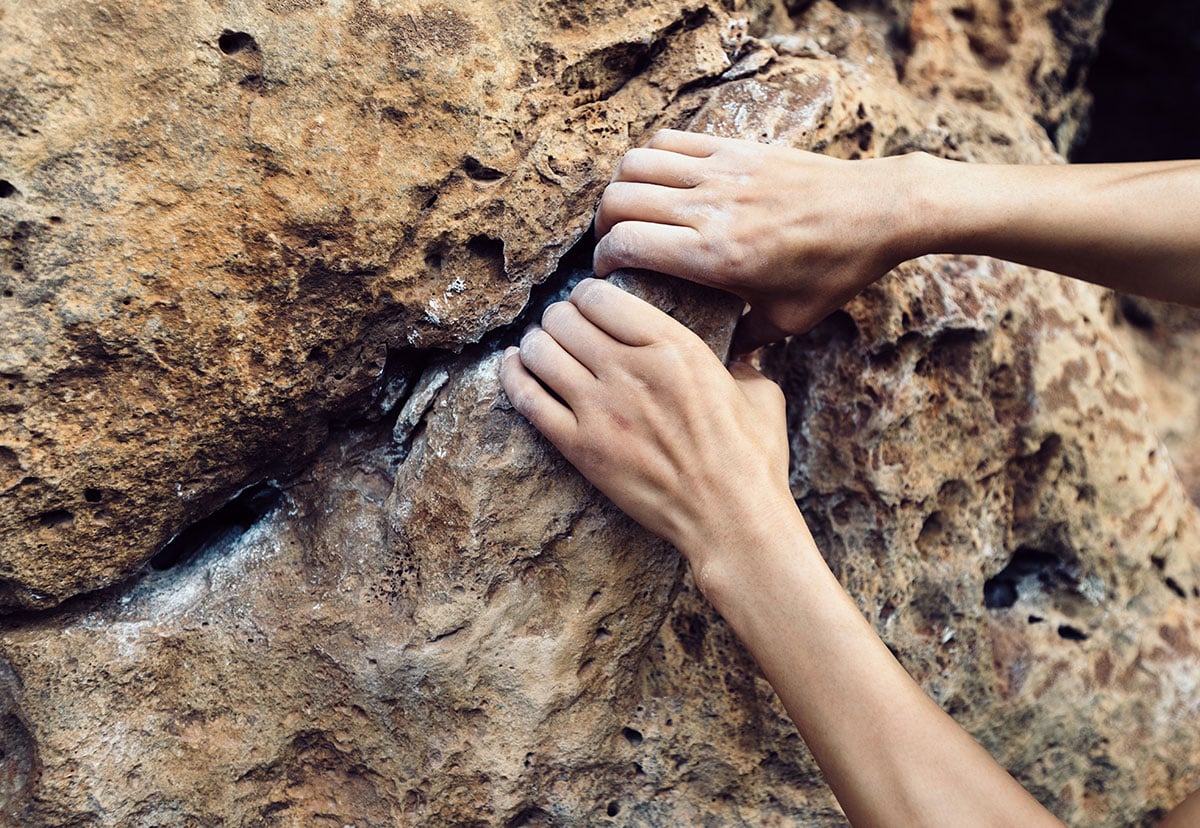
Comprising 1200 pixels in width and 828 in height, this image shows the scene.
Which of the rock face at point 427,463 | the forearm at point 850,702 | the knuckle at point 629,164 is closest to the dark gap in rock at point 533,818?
the rock face at point 427,463

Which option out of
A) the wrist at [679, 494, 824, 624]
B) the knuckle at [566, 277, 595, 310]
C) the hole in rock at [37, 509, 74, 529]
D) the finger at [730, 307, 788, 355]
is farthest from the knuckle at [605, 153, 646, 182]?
the hole in rock at [37, 509, 74, 529]

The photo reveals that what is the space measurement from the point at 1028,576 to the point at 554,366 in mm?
968

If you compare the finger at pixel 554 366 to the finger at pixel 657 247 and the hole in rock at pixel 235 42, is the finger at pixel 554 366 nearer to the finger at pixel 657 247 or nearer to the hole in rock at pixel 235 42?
the finger at pixel 657 247

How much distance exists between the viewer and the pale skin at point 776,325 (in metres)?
1.01

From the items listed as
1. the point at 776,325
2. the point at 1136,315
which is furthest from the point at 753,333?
the point at 1136,315

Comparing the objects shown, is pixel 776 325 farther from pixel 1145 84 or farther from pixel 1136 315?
pixel 1145 84

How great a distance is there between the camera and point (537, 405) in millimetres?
1115

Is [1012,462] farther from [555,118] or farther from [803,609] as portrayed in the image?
[555,118]

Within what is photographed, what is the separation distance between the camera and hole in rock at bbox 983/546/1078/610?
4.95 ft

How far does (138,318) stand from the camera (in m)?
1.06

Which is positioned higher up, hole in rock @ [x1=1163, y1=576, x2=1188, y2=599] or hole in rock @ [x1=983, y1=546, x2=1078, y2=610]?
hole in rock @ [x1=1163, y1=576, x2=1188, y2=599]

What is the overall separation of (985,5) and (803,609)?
1.42 metres

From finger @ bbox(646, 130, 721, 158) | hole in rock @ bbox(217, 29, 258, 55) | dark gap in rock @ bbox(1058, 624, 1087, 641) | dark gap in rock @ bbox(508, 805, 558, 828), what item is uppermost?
finger @ bbox(646, 130, 721, 158)

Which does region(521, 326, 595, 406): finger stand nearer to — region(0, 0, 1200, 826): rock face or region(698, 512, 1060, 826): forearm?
region(0, 0, 1200, 826): rock face
